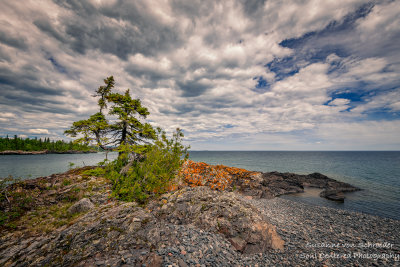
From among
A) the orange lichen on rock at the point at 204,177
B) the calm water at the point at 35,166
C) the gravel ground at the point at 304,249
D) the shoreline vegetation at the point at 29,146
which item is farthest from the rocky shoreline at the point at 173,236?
the shoreline vegetation at the point at 29,146

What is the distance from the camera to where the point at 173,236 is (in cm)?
604

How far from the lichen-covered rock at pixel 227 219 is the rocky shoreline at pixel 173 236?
4cm

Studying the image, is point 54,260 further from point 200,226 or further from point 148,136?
point 148,136

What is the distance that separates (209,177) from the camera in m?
16.1

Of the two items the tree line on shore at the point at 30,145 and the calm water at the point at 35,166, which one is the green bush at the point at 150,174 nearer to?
the calm water at the point at 35,166

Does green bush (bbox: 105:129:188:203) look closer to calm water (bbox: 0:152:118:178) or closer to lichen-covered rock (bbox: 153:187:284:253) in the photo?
lichen-covered rock (bbox: 153:187:284:253)

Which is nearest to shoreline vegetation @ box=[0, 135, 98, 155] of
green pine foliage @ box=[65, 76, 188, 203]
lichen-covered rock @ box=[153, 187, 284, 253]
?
green pine foliage @ box=[65, 76, 188, 203]

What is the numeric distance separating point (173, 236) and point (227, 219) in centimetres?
312

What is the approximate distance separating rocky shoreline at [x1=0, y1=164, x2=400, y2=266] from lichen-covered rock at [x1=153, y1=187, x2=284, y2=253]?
1.7 inches

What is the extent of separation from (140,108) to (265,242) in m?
15.1

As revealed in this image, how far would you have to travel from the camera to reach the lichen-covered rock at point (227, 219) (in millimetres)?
7098

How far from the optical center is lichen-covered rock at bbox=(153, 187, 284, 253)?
7098mm

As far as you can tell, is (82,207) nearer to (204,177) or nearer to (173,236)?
(173,236)

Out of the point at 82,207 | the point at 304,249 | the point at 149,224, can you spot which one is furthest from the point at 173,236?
the point at 82,207
